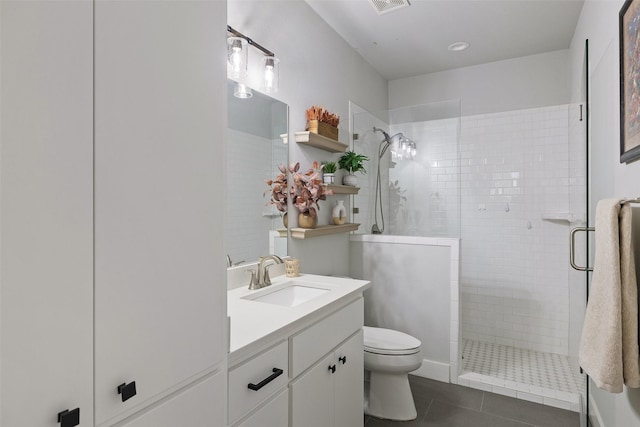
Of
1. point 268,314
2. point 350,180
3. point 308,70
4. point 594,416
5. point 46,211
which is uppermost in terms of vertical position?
point 308,70

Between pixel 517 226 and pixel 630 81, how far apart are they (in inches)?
90.0

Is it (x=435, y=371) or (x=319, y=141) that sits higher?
(x=319, y=141)

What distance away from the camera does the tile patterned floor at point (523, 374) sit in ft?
8.00

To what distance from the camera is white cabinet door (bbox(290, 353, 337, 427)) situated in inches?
52.7

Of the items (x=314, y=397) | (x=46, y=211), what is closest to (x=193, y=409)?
(x=46, y=211)

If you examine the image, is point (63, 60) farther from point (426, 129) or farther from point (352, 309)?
point (426, 129)

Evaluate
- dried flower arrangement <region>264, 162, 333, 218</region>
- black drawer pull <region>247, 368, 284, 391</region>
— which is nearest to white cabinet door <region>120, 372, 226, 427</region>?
black drawer pull <region>247, 368, 284, 391</region>

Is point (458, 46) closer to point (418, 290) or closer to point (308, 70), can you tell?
point (308, 70)

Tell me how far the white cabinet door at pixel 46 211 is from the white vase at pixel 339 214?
7.05 ft

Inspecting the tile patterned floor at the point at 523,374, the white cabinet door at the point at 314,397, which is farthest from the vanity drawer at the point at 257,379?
the tile patterned floor at the point at 523,374

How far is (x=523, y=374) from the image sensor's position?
2.80 m

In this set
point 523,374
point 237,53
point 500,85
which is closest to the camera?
point 237,53

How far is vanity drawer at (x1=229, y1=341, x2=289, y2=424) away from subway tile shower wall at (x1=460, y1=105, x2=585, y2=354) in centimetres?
230

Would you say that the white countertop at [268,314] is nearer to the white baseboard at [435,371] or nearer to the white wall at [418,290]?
the white wall at [418,290]
